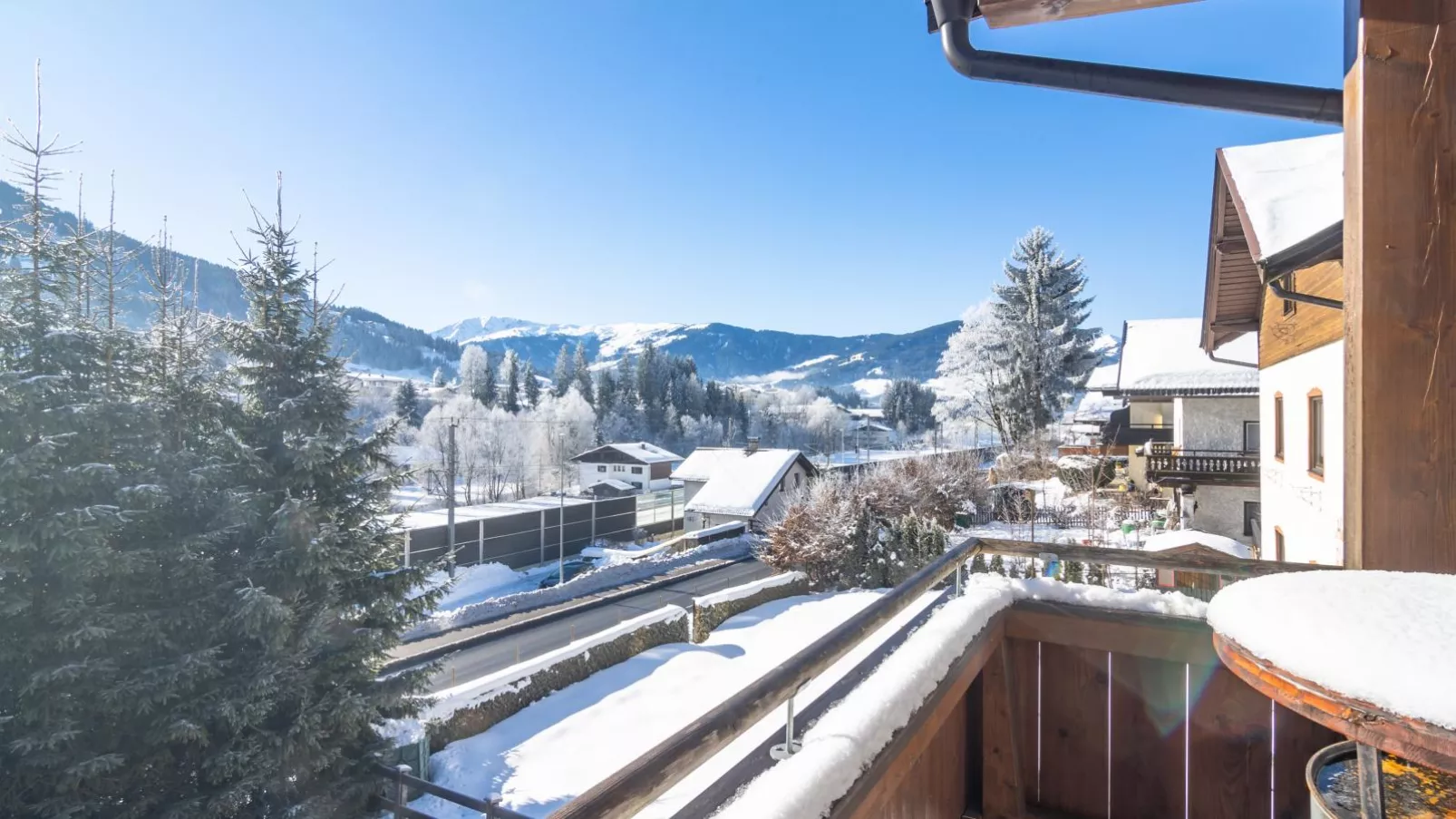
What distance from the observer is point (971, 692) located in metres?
2.14

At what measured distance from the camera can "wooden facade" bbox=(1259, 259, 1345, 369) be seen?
593 cm

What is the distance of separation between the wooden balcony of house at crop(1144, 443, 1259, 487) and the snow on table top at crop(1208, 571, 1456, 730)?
11934 mm

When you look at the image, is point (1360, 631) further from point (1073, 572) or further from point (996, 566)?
point (1073, 572)

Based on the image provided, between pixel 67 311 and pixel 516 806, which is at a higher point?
pixel 67 311

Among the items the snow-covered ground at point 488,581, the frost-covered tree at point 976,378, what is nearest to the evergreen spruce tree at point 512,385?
the snow-covered ground at point 488,581

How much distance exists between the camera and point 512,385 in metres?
67.3

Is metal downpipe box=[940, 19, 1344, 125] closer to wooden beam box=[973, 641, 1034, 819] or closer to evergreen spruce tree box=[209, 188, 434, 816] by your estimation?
wooden beam box=[973, 641, 1034, 819]

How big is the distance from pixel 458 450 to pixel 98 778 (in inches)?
1831

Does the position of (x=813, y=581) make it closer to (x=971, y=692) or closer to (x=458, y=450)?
(x=971, y=692)

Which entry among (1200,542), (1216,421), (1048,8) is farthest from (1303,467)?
(1048,8)

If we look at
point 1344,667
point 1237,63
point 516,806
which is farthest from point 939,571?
point 516,806

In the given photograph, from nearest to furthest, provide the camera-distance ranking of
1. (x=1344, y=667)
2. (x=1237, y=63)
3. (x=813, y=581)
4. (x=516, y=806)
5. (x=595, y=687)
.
A: (x=1344, y=667) < (x=1237, y=63) < (x=516, y=806) < (x=595, y=687) < (x=813, y=581)

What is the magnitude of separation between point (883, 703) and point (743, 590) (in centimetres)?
1367

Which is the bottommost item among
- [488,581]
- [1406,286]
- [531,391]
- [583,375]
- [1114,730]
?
[488,581]
